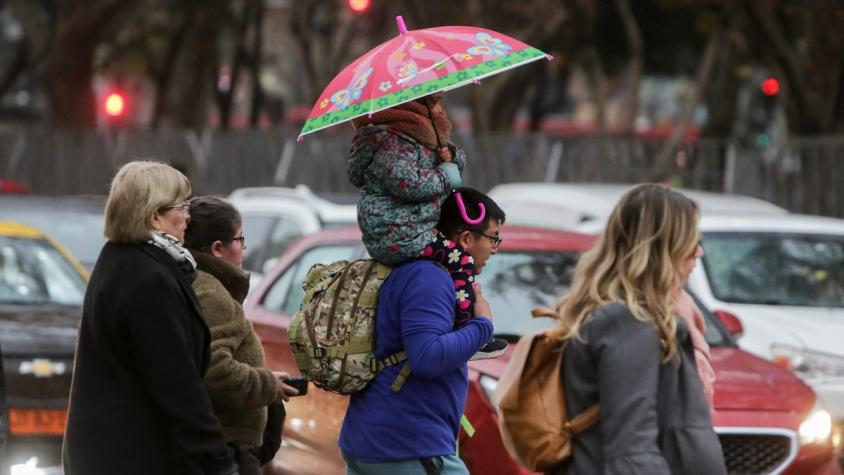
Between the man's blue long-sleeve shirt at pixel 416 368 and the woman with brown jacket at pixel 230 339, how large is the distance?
401 mm

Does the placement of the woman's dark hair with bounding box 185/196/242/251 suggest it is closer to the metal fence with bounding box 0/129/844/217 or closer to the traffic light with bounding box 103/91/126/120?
the metal fence with bounding box 0/129/844/217

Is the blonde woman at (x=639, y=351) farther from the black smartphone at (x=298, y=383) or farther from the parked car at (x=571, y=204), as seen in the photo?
the parked car at (x=571, y=204)

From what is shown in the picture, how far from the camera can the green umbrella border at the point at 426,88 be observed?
4.55 meters

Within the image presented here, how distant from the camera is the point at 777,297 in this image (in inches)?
392

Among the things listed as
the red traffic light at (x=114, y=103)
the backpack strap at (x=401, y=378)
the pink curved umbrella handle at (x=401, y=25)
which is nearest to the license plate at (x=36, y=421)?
the pink curved umbrella handle at (x=401, y=25)

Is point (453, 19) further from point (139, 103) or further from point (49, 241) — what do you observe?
point (139, 103)

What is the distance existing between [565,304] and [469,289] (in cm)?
58

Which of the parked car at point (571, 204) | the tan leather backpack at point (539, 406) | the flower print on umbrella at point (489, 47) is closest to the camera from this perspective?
the tan leather backpack at point (539, 406)

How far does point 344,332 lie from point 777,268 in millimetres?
6123

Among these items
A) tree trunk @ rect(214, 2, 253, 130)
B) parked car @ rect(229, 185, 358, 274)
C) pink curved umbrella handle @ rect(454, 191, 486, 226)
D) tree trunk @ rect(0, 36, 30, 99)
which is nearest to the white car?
parked car @ rect(229, 185, 358, 274)

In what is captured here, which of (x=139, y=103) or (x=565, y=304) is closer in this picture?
(x=565, y=304)

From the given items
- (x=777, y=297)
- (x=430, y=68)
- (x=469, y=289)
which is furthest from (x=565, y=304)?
(x=777, y=297)

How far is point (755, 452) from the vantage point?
6.45 meters

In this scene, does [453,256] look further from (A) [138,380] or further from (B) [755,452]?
(B) [755,452]
